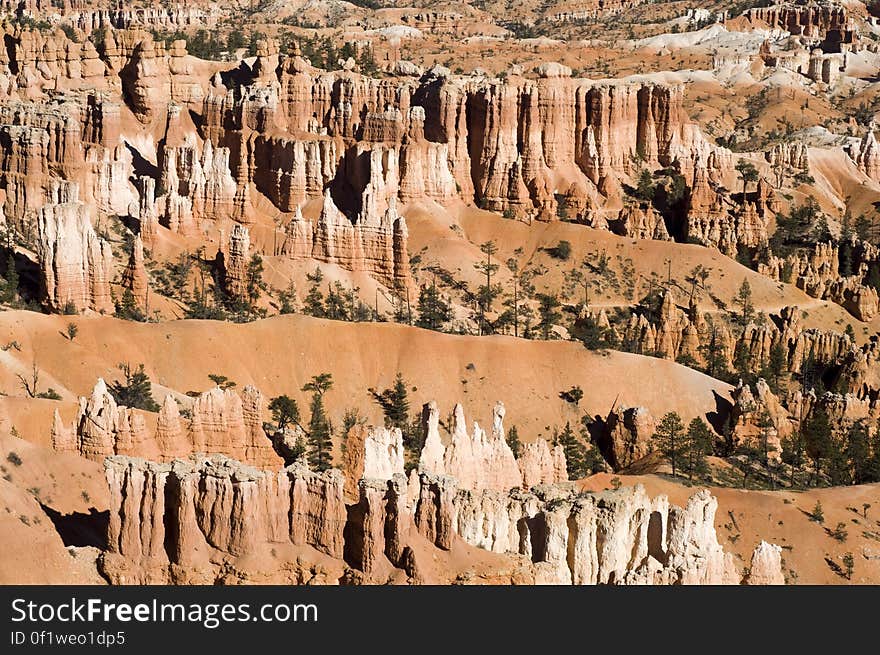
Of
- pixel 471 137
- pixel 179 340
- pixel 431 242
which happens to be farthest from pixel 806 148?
pixel 179 340

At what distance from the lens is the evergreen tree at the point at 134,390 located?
Result: 93000mm

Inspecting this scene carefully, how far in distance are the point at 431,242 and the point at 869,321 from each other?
108 ft

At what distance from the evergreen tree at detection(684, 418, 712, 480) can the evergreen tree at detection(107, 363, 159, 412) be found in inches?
1077

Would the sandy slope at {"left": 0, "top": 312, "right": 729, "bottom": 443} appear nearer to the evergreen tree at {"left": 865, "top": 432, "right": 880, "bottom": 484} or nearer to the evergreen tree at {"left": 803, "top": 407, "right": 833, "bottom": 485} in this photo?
the evergreen tree at {"left": 803, "top": 407, "right": 833, "bottom": 485}

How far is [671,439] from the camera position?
102 meters

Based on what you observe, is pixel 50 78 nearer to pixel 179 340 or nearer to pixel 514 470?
pixel 179 340

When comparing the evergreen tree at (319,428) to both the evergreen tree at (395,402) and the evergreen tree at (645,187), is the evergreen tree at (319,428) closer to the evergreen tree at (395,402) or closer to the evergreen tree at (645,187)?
the evergreen tree at (395,402)

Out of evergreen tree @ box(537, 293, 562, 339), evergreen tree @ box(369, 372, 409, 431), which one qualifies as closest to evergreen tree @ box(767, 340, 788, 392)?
evergreen tree @ box(537, 293, 562, 339)

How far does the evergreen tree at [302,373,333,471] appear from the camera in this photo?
90.5 meters

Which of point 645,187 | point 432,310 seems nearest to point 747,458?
point 432,310

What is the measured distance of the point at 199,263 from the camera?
413 feet

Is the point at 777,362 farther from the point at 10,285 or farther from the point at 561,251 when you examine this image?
the point at 10,285

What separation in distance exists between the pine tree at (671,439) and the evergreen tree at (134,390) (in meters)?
26.9

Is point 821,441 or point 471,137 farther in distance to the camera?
point 471,137
